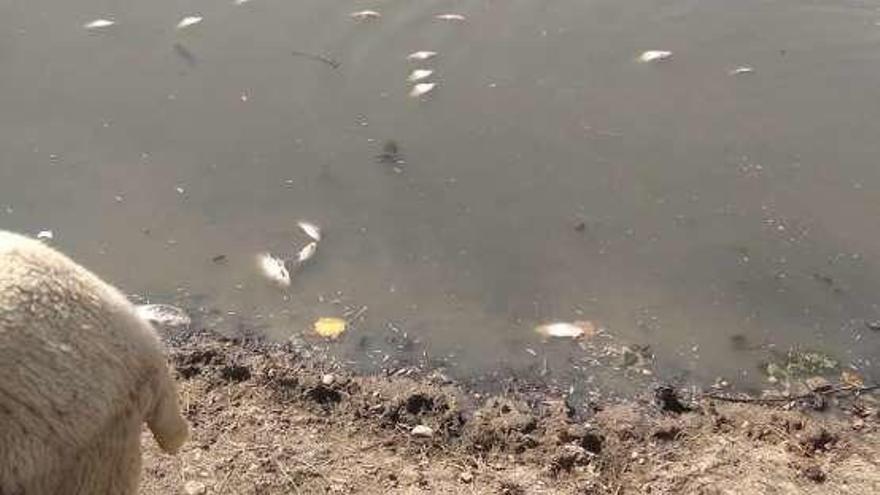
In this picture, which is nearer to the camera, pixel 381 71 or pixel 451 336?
pixel 451 336

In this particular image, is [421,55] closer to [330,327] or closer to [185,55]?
[185,55]

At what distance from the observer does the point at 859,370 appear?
4293mm

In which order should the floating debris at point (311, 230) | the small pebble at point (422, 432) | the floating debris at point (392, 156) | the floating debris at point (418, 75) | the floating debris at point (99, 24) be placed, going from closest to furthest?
the small pebble at point (422, 432), the floating debris at point (311, 230), the floating debris at point (392, 156), the floating debris at point (418, 75), the floating debris at point (99, 24)

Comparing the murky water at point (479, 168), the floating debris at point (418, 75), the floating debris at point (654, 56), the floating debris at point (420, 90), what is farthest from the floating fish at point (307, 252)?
the floating debris at point (654, 56)

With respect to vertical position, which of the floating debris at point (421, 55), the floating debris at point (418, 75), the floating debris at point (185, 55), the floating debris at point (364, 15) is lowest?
the floating debris at point (418, 75)

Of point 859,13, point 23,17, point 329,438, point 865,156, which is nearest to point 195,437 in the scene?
point 329,438

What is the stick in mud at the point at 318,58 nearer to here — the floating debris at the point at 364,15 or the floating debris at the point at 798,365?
the floating debris at the point at 364,15

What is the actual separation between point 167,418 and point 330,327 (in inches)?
77.7

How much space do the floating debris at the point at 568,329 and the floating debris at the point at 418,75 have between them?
199 cm

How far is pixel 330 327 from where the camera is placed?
14.5ft

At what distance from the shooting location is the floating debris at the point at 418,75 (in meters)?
5.71

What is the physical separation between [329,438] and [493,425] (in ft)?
2.28

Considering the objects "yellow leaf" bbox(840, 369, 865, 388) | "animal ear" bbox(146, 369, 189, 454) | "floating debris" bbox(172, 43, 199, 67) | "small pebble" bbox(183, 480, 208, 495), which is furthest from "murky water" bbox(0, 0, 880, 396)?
"animal ear" bbox(146, 369, 189, 454)

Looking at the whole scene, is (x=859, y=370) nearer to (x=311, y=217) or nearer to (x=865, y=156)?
(x=865, y=156)
